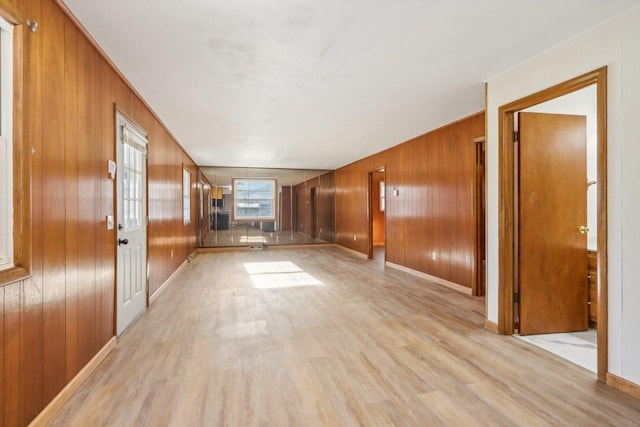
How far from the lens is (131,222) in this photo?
3186mm

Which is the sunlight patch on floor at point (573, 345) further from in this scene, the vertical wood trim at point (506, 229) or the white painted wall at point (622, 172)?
the white painted wall at point (622, 172)

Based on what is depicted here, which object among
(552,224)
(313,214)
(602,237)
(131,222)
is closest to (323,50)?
(602,237)

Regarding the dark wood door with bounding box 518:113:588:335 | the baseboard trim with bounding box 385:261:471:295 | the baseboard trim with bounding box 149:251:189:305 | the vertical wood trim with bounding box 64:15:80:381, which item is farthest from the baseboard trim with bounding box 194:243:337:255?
the dark wood door with bounding box 518:113:588:335

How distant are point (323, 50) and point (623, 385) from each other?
3.10m

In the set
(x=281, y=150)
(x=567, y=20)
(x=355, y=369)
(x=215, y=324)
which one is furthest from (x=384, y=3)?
(x=281, y=150)

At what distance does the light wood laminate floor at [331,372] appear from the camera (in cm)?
177

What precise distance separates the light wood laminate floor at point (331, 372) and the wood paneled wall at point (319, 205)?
5.88 meters

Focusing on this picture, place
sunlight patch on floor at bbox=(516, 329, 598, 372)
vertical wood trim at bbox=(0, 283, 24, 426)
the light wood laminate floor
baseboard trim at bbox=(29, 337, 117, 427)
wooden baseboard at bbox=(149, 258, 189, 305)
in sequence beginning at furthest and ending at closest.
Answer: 1. wooden baseboard at bbox=(149, 258, 189, 305)
2. sunlight patch on floor at bbox=(516, 329, 598, 372)
3. the light wood laminate floor
4. baseboard trim at bbox=(29, 337, 117, 427)
5. vertical wood trim at bbox=(0, 283, 24, 426)

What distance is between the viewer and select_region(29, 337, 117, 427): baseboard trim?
164 centimetres

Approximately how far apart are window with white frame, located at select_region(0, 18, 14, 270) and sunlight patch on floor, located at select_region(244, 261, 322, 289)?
344 cm

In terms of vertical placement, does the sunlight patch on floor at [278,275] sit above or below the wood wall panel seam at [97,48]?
below

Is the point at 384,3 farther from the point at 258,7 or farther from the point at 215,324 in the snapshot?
the point at 215,324

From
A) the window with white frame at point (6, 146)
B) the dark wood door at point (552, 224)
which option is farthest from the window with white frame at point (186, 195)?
the dark wood door at point (552, 224)

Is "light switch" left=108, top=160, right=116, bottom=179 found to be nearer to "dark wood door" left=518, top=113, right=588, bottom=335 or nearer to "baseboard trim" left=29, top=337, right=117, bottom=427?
"baseboard trim" left=29, top=337, right=117, bottom=427
